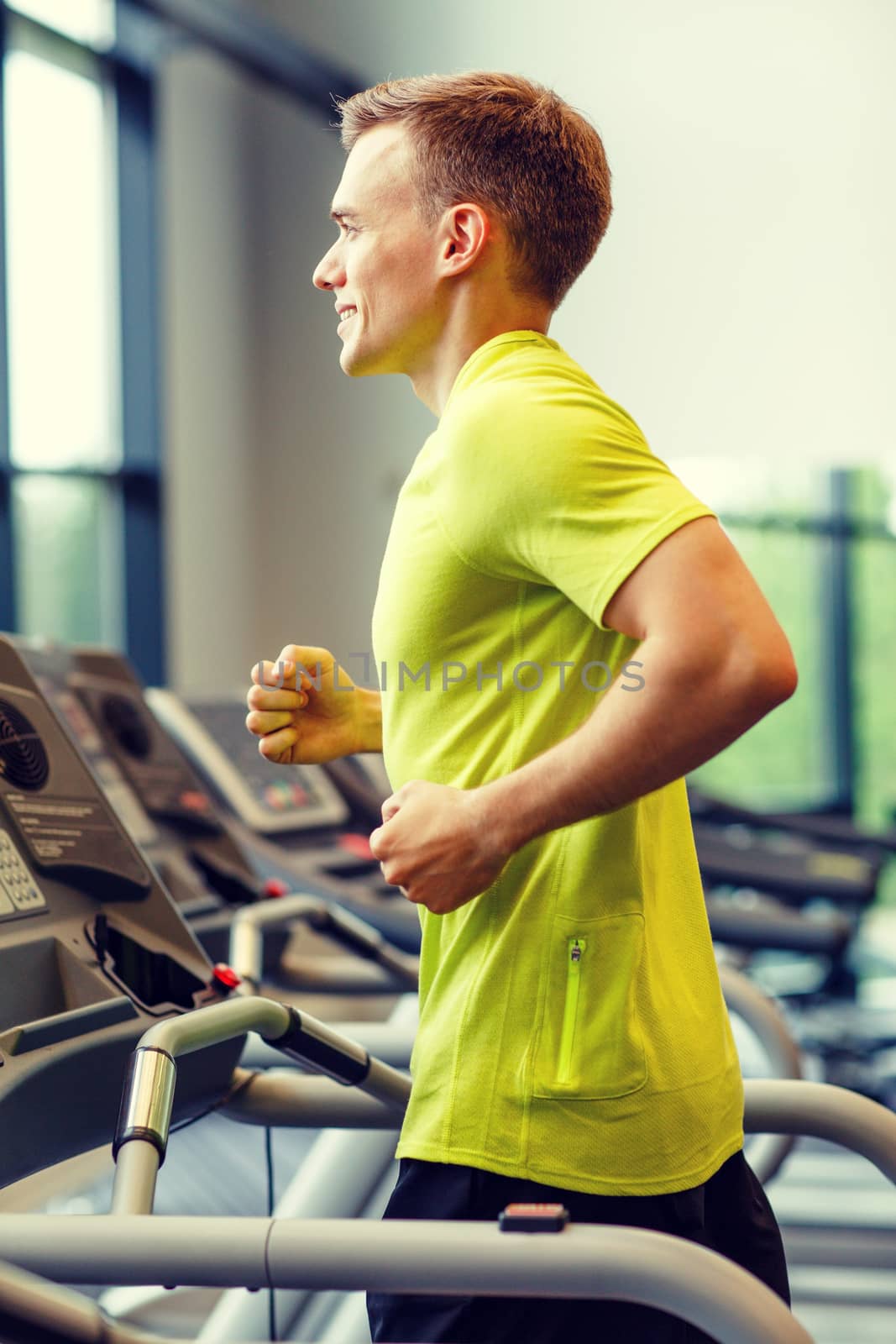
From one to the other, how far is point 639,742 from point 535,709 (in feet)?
0.39

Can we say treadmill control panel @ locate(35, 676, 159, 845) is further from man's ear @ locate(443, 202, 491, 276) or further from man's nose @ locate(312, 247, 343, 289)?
man's ear @ locate(443, 202, 491, 276)

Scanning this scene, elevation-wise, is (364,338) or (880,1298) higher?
(364,338)

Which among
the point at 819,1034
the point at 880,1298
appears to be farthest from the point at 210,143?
the point at 880,1298

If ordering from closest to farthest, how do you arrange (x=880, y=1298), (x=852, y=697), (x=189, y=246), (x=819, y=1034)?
1. (x=880, y=1298)
2. (x=819, y=1034)
3. (x=189, y=246)
4. (x=852, y=697)

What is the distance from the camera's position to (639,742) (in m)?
0.87

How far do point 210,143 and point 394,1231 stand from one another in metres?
5.25

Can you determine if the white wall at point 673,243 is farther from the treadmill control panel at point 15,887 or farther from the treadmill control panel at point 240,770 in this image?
the treadmill control panel at point 15,887

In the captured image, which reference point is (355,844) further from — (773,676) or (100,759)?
(773,676)

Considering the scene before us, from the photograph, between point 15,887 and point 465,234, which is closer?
point 465,234

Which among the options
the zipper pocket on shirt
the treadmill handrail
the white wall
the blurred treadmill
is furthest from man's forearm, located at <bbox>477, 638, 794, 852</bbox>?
the white wall

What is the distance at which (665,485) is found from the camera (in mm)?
889

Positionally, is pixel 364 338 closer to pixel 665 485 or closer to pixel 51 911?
pixel 665 485

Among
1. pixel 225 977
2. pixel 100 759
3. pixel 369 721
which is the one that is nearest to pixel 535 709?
pixel 369 721

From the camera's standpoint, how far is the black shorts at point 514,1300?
3.20 ft
